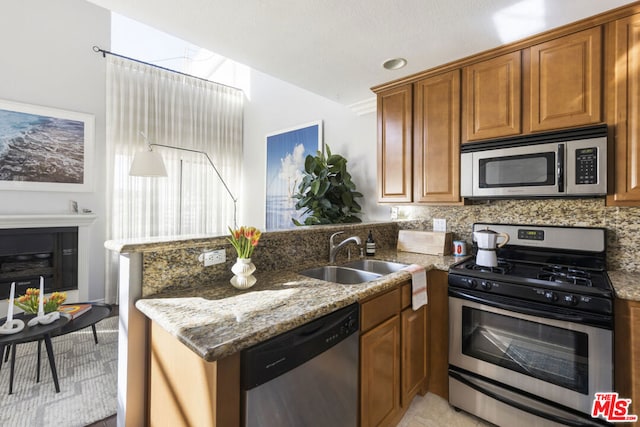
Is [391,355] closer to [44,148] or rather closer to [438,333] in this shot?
[438,333]

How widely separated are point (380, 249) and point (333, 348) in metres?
1.52

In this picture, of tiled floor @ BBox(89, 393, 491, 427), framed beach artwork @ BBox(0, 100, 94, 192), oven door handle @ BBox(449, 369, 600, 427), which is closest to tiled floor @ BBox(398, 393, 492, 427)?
tiled floor @ BBox(89, 393, 491, 427)

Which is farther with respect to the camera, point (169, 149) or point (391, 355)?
point (169, 149)

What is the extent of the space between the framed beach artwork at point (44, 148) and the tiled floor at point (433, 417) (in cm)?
317

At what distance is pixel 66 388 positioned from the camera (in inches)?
80.4

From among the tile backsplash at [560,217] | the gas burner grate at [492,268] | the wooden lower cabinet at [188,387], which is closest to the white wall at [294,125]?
the tile backsplash at [560,217]

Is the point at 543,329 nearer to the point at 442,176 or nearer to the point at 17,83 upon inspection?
the point at 442,176

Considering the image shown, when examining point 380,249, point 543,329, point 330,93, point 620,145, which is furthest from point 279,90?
point 543,329

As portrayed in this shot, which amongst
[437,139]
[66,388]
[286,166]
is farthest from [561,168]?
[66,388]

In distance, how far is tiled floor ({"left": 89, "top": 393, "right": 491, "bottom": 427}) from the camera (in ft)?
5.78

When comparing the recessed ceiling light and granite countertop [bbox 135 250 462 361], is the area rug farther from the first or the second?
the recessed ceiling light

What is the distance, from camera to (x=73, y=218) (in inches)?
137

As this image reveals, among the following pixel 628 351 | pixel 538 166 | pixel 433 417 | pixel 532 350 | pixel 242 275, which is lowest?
pixel 433 417

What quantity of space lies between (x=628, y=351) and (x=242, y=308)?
1.81m
